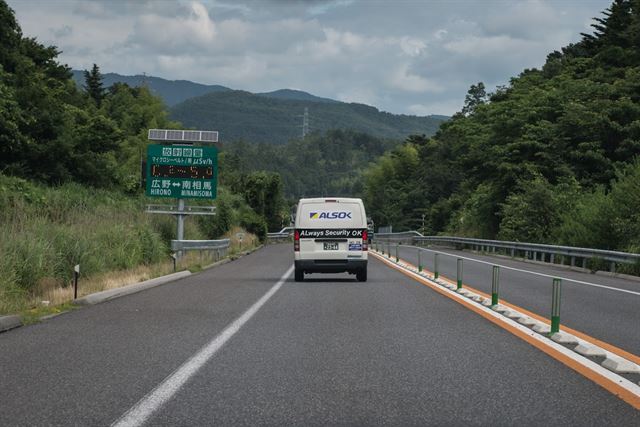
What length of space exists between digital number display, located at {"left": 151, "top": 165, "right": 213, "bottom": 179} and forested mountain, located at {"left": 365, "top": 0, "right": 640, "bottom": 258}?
14.6m

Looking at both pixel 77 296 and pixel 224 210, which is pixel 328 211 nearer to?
pixel 77 296

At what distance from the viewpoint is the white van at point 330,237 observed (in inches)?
802

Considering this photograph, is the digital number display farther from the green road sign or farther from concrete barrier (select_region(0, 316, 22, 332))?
concrete barrier (select_region(0, 316, 22, 332))

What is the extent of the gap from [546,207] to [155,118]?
263 ft

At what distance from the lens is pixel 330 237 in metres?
20.5

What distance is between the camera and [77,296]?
48.3ft

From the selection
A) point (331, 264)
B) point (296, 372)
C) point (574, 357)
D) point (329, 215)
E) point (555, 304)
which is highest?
point (329, 215)

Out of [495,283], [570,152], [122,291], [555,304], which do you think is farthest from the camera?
[570,152]

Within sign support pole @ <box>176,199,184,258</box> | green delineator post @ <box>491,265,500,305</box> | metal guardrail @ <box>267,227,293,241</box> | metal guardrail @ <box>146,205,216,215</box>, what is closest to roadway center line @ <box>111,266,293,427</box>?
green delineator post @ <box>491,265,500,305</box>

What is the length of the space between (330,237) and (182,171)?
12.5 meters

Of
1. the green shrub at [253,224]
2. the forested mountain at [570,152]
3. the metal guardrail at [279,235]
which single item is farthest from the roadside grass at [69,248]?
the metal guardrail at [279,235]

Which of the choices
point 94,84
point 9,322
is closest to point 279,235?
point 94,84

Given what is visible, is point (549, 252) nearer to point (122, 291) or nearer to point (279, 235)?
point (122, 291)

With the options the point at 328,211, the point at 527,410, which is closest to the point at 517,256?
the point at 328,211
